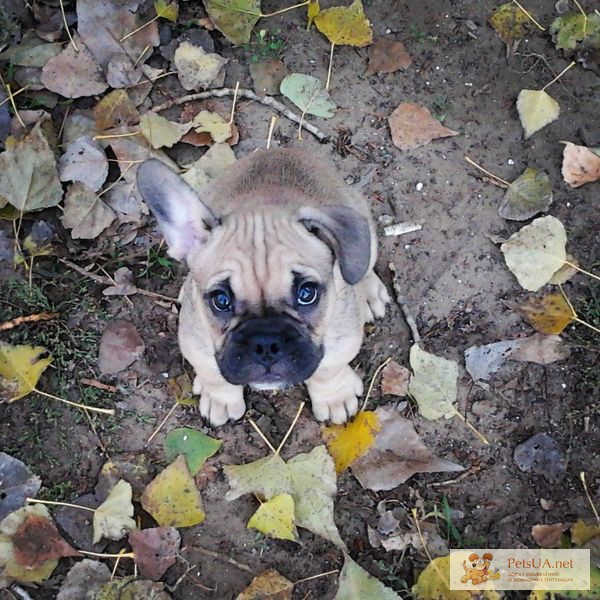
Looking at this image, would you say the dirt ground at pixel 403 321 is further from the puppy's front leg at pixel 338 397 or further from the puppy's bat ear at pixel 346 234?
the puppy's bat ear at pixel 346 234

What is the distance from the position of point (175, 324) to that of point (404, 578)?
1869 mm

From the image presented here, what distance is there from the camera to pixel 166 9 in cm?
498

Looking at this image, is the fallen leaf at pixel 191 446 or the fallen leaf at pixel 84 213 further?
the fallen leaf at pixel 84 213

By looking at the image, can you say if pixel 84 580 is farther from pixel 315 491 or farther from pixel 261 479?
pixel 315 491

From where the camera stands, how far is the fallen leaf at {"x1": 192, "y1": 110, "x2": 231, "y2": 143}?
4820mm

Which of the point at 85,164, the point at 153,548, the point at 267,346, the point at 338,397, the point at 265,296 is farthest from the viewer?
the point at 85,164

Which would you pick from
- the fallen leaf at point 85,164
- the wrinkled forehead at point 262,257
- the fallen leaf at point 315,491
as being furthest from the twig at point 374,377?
the fallen leaf at point 85,164

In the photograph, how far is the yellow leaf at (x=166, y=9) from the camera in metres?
4.98

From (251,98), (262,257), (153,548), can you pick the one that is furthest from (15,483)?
(251,98)

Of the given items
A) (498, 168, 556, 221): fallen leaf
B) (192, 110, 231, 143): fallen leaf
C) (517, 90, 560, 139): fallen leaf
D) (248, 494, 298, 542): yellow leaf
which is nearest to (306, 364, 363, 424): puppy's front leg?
(248, 494, 298, 542): yellow leaf

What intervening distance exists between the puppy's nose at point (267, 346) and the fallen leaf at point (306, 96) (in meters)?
2.03

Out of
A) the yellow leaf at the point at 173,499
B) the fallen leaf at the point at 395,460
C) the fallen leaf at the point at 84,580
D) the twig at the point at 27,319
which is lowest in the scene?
the fallen leaf at the point at 84,580

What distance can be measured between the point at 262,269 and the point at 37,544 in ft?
6.13

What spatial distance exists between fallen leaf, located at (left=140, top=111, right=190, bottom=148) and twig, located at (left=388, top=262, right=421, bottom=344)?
59.2 inches
